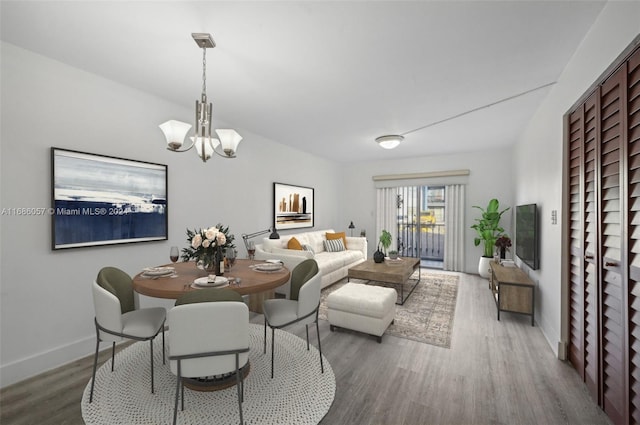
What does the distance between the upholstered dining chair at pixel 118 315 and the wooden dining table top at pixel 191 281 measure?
0.17 m

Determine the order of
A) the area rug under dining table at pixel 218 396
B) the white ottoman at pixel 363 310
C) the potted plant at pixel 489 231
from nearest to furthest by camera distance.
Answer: the area rug under dining table at pixel 218 396 → the white ottoman at pixel 363 310 → the potted plant at pixel 489 231

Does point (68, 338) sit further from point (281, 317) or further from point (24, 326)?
point (281, 317)

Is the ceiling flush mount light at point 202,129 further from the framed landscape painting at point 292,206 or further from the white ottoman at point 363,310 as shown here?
the framed landscape painting at point 292,206

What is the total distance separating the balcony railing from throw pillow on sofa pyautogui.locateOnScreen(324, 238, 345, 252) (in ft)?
5.86

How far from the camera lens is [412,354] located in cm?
255

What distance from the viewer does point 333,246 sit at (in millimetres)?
5836

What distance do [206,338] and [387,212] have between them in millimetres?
5870

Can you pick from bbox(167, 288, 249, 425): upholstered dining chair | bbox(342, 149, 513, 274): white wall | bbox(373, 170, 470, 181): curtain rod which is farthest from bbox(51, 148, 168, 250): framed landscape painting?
bbox(373, 170, 470, 181): curtain rod

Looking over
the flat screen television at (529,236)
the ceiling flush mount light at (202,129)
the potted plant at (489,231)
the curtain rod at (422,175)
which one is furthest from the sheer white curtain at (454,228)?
the ceiling flush mount light at (202,129)

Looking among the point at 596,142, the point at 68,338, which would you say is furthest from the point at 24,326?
the point at 596,142

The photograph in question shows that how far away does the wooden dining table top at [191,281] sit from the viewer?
5.95 ft

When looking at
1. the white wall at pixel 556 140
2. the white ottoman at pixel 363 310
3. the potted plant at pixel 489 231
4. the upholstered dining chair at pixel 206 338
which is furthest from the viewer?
the potted plant at pixel 489 231

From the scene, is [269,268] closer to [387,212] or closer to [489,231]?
[489,231]

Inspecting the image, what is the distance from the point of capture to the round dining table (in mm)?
1819
